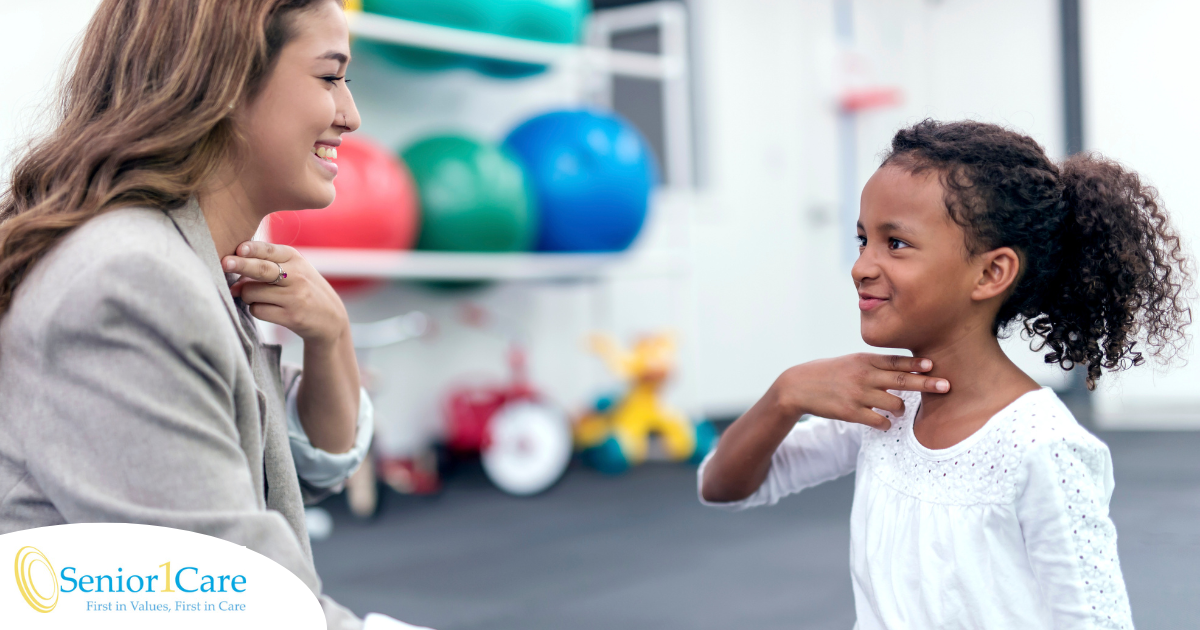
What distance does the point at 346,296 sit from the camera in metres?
3.29

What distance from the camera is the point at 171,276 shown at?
0.55 m

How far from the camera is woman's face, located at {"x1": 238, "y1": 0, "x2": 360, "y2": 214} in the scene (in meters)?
0.72

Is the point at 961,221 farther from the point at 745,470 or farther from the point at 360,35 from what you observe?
the point at 360,35

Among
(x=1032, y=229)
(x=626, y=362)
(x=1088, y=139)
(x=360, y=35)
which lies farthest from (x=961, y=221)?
(x=1088, y=139)

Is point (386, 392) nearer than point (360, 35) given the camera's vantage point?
No

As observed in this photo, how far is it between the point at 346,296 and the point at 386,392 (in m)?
0.51

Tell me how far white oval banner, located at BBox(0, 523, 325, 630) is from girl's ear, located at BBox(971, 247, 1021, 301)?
2.01 ft

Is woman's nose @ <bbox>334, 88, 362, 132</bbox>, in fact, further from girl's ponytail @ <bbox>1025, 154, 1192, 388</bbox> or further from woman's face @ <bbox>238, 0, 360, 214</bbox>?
girl's ponytail @ <bbox>1025, 154, 1192, 388</bbox>

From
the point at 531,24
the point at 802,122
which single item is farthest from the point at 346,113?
the point at 802,122

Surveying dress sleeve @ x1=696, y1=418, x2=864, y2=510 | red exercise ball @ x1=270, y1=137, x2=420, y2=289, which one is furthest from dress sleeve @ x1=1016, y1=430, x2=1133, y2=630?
red exercise ball @ x1=270, y1=137, x2=420, y2=289

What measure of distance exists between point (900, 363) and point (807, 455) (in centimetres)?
16

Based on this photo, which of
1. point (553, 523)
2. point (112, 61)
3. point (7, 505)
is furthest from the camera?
point (553, 523)

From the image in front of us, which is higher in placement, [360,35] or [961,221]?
[360,35]

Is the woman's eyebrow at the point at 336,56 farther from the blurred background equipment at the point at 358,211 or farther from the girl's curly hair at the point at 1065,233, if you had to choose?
the blurred background equipment at the point at 358,211
